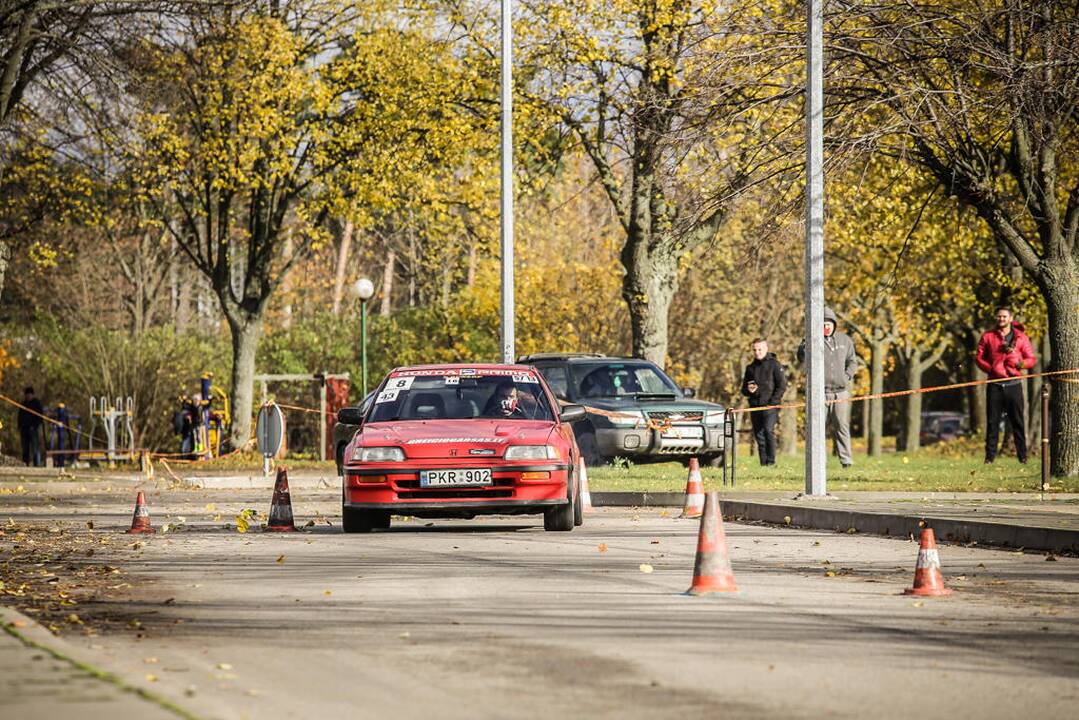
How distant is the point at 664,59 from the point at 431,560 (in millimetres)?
18018

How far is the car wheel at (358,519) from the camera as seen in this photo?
1516 centimetres

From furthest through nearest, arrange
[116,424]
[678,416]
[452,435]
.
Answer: [116,424], [678,416], [452,435]

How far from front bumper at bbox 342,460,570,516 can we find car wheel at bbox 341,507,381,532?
1.40 feet

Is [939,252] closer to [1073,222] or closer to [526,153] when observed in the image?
[526,153]

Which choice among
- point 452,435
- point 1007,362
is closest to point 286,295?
point 1007,362

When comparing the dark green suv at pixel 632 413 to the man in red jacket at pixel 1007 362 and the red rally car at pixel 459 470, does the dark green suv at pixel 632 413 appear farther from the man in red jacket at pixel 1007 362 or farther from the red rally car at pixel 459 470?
the red rally car at pixel 459 470

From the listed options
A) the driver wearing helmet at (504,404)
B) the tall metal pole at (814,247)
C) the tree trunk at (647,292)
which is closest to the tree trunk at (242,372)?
the tree trunk at (647,292)

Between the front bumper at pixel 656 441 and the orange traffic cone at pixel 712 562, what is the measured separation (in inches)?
540

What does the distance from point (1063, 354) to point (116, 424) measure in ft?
74.4

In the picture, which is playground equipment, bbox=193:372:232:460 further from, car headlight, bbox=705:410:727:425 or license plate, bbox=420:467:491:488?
license plate, bbox=420:467:491:488

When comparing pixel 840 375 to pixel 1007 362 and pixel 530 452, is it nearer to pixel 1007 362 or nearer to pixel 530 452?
pixel 1007 362

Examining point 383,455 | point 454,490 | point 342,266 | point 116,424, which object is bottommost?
point 454,490

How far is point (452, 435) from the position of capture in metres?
14.9

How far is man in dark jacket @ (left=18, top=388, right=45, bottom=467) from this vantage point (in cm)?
3672
